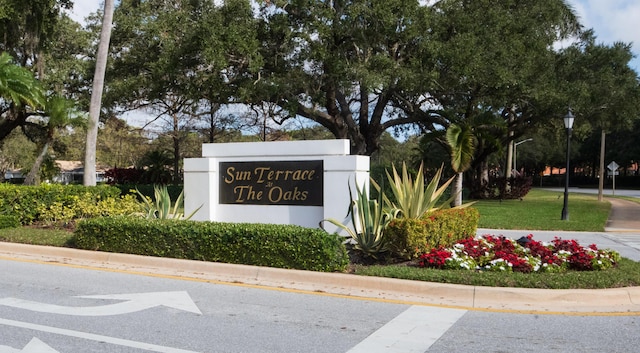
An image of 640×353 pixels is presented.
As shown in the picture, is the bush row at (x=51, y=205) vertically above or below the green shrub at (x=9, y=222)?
above

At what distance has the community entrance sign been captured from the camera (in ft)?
32.6

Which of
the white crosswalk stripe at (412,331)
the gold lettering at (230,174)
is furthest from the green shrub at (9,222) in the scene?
the white crosswalk stripe at (412,331)

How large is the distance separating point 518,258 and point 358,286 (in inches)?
96.5

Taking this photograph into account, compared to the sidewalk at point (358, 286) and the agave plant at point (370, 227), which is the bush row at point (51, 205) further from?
the agave plant at point (370, 227)

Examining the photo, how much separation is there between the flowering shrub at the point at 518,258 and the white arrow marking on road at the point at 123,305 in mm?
3495

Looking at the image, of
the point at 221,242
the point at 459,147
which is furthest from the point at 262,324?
the point at 459,147

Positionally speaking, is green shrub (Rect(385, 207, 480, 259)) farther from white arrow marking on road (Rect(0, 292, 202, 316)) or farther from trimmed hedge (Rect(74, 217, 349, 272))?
white arrow marking on road (Rect(0, 292, 202, 316))

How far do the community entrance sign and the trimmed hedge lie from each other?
172 centimetres

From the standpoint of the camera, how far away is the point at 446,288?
664cm

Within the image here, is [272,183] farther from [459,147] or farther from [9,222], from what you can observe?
[459,147]

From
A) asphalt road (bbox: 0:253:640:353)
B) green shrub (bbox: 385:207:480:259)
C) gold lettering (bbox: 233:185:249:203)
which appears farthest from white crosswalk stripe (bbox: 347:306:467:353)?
gold lettering (bbox: 233:185:249:203)

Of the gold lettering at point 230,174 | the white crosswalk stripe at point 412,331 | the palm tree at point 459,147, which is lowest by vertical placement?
the white crosswalk stripe at point 412,331

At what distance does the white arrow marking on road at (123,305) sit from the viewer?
20.0ft

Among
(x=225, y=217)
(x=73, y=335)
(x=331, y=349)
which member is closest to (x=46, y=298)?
(x=73, y=335)
